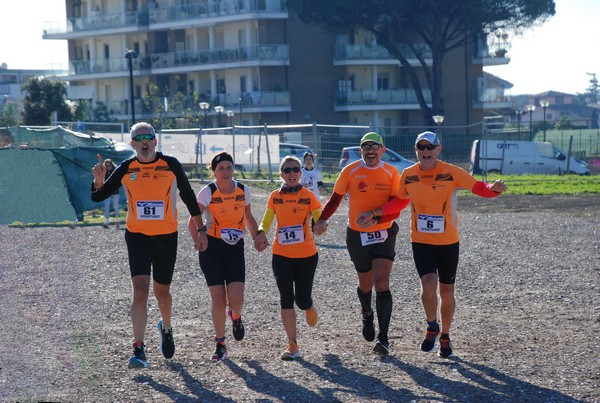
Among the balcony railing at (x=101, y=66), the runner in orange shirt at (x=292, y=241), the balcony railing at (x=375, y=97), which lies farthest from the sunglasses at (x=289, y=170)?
the balcony railing at (x=101, y=66)

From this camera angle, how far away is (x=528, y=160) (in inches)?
1661

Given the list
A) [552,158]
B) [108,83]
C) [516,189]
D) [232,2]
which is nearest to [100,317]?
[516,189]

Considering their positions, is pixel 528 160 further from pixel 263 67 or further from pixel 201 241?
pixel 201 241

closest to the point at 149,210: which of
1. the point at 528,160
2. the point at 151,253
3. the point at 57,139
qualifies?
the point at 151,253

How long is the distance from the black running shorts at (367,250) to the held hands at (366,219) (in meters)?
0.23

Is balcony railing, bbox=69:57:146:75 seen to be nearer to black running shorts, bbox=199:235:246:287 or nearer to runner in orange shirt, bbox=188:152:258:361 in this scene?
runner in orange shirt, bbox=188:152:258:361

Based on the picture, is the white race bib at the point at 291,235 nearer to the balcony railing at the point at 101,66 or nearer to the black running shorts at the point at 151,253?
the black running shorts at the point at 151,253

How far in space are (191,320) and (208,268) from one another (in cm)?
185

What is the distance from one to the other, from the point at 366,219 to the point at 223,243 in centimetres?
124

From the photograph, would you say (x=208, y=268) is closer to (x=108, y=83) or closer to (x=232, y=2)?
(x=232, y=2)

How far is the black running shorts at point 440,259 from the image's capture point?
8.59m

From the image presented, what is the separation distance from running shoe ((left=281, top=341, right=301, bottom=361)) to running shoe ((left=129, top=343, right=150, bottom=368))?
1.12 m

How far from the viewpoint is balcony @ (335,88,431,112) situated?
67.1 metres

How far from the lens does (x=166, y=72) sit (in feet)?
229
